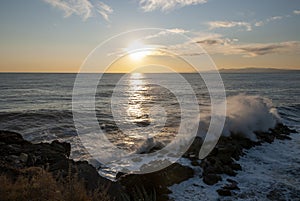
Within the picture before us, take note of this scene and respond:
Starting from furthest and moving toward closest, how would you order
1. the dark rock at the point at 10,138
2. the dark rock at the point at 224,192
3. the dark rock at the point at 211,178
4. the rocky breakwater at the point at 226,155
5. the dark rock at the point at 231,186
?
the dark rock at the point at 10,138 < the rocky breakwater at the point at 226,155 < the dark rock at the point at 211,178 < the dark rock at the point at 231,186 < the dark rock at the point at 224,192

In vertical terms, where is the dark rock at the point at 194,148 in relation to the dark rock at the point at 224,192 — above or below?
above

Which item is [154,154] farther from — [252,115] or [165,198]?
[252,115]

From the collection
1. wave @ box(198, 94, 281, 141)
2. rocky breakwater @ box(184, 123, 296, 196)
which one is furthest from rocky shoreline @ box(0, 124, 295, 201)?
wave @ box(198, 94, 281, 141)

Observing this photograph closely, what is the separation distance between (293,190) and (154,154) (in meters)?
6.91

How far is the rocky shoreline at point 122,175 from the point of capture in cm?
761

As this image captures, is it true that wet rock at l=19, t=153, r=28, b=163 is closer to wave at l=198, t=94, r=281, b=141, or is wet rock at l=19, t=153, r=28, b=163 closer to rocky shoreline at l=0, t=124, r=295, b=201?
rocky shoreline at l=0, t=124, r=295, b=201

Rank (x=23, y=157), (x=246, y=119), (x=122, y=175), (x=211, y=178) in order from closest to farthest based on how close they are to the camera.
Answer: (x=23, y=157) → (x=122, y=175) → (x=211, y=178) → (x=246, y=119)

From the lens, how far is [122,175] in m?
10.3

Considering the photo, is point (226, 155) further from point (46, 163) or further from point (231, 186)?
point (46, 163)

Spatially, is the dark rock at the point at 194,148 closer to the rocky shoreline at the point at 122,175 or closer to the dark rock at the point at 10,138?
the rocky shoreline at the point at 122,175

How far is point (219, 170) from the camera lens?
1160 centimetres

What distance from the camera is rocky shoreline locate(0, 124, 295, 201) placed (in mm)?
7605

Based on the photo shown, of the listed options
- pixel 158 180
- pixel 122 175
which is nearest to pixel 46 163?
pixel 122 175

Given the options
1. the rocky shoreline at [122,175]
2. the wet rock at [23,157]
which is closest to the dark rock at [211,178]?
the rocky shoreline at [122,175]
